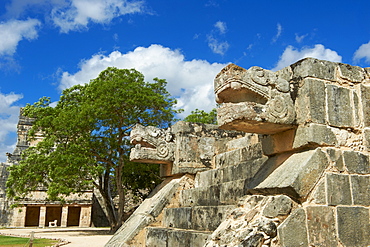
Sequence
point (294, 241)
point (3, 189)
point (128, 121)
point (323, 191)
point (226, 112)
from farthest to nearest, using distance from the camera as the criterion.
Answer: point (3, 189)
point (128, 121)
point (226, 112)
point (323, 191)
point (294, 241)

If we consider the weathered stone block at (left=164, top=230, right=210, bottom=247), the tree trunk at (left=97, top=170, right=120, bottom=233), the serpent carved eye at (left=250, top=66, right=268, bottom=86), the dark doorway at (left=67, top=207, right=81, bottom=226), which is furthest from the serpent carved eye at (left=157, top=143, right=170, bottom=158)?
the dark doorway at (left=67, top=207, right=81, bottom=226)

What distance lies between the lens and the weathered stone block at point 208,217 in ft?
15.5

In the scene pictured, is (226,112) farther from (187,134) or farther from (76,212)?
(76,212)

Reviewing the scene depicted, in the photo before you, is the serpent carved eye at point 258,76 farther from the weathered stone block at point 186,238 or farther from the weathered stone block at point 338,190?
the weathered stone block at point 186,238

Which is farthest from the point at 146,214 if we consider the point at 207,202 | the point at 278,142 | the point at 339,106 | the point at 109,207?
the point at 109,207

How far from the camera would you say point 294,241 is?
11.5 feet

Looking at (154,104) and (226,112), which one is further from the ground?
(154,104)

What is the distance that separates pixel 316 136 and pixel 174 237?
2474 mm

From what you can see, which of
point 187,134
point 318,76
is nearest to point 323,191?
point 318,76

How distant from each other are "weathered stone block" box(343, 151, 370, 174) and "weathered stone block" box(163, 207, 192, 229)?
7.63 ft

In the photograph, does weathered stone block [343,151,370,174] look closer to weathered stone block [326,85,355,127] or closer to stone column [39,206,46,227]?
weathered stone block [326,85,355,127]

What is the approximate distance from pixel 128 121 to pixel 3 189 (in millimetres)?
15908

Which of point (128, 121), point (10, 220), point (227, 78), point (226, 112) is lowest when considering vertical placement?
point (10, 220)

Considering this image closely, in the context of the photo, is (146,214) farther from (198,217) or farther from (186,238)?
(186,238)
